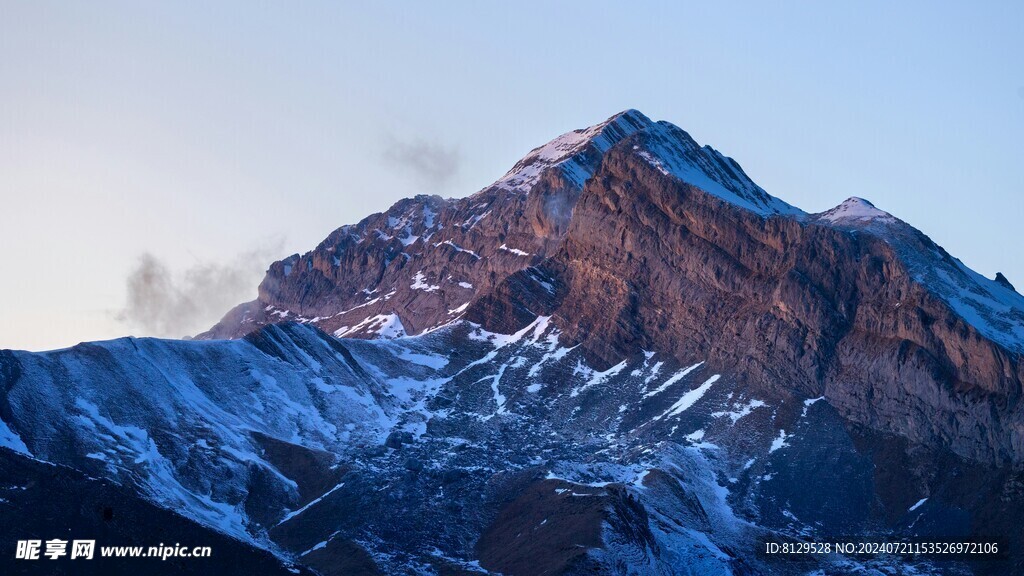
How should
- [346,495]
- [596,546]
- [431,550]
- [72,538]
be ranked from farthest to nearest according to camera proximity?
[346,495], [431,550], [596,546], [72,538]

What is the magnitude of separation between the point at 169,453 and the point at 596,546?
51402mm

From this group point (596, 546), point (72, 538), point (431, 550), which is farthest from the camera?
point (431, 550)

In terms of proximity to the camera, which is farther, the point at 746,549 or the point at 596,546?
the point at 746,549

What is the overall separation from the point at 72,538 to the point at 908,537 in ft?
305

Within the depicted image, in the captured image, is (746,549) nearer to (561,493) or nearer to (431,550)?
(561,493)

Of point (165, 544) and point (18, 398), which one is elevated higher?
point (18, 398)

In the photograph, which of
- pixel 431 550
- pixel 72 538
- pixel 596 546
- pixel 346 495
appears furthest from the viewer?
pixel 346 495

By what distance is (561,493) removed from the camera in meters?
192

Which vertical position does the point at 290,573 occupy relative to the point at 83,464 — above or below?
below

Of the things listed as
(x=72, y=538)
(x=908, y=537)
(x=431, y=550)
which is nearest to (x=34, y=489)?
(x=72, y=538)

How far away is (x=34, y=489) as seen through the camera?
163000 mm

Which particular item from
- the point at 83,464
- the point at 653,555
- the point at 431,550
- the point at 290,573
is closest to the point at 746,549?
the point at 653,555

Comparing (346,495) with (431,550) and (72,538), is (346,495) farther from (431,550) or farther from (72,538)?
(72,538)

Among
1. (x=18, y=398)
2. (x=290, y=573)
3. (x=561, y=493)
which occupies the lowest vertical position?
(x=290, y=573)
